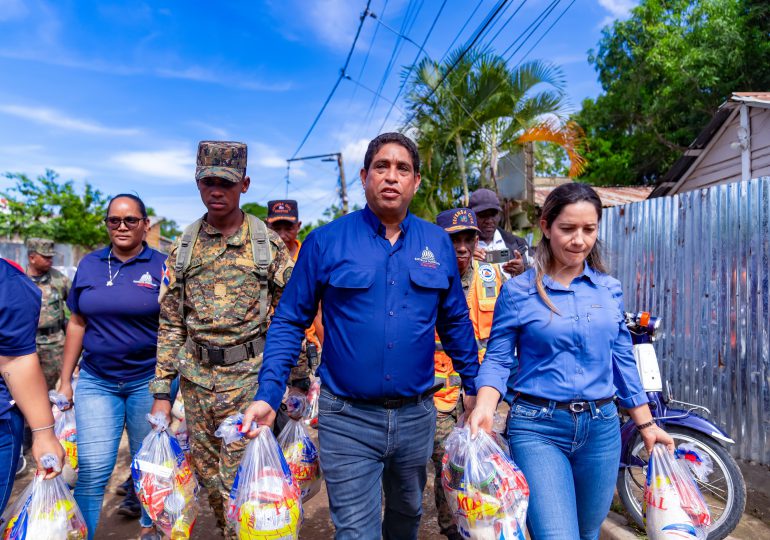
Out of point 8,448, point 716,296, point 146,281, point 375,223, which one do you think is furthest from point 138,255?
point 716,296

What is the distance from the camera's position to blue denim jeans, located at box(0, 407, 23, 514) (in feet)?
6.95

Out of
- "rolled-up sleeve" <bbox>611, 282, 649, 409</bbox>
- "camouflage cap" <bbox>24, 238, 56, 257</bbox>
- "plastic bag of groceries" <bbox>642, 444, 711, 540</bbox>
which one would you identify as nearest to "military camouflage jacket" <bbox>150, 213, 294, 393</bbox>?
"rolled-up sleeve" <bbox>611, 282, 649, 409</bbox>

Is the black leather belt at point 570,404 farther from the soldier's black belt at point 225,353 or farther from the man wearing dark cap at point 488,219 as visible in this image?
the man wearing dark cap at point 488,219

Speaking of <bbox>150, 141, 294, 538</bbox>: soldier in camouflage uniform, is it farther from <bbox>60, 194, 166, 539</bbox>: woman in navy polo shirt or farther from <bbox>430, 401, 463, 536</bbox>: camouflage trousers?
<bbox>430, 401, 463, 536</bbox>: camouflage trousers

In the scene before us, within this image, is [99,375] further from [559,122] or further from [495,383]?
[559,122]

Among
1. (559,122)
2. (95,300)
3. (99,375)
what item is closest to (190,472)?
(99,375)

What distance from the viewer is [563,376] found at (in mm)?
2094

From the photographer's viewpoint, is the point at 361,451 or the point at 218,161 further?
the point at 218,161

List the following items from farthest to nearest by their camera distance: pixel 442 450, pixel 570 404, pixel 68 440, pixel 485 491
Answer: pixel 68 440 → pixel 442 450 → pixel 570 404 → pixel 485 491

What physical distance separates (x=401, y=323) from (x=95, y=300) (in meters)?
2.03

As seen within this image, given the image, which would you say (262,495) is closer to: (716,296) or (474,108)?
(716,296)

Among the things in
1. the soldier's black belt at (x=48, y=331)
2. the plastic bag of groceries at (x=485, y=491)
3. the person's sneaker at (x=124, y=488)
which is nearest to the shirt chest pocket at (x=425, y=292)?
the plastic bag of groceries at (x=485, y=491)

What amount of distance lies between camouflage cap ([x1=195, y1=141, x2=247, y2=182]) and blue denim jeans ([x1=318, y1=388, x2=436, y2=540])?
1.29m

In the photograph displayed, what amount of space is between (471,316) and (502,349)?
1190mm
